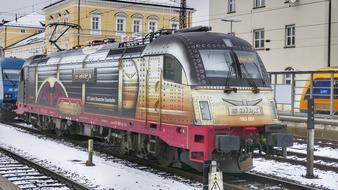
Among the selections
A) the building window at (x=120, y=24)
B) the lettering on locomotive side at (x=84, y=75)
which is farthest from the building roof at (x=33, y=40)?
the lettering on locomotive side at (x=84, y=75)

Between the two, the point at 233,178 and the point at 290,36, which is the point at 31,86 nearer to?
the point at 233,178

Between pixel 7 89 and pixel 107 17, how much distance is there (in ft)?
119

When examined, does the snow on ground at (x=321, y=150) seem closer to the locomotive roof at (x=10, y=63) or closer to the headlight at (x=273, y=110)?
the headlight at (x=273, y=110)

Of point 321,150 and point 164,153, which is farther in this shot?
point 321,150

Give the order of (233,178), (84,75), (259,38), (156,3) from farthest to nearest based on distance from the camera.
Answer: (156,3)
(259,38)
(84,75)
(233,178)

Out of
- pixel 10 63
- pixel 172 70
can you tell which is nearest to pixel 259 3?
pixel 10 63

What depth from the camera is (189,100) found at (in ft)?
31.7

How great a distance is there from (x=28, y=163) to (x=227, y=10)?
2720cm

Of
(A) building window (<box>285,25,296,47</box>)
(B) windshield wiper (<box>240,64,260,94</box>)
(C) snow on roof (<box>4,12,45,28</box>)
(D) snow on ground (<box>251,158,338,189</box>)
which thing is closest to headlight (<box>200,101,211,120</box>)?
(B) windshield wiper (<box>240,64,260,94</box>)

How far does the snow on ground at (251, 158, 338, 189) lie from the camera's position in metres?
10.0

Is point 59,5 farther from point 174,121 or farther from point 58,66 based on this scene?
point 174,121

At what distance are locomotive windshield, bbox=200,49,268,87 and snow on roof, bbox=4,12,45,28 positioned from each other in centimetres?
7858

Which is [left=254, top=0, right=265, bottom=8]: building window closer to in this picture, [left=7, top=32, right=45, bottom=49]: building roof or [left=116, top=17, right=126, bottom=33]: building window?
[left=116, top=17, right=126, bottom=33]: building window

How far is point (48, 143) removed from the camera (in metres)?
15.9
